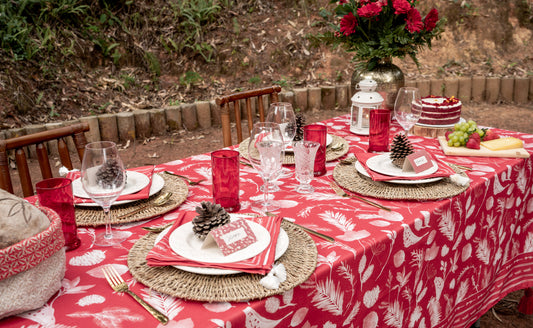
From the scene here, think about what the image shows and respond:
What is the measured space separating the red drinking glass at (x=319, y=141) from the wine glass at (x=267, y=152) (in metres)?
0.26

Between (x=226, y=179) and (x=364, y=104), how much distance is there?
914 millimetres

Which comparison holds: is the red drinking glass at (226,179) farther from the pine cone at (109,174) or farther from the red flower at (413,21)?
the red flower at (413,21)

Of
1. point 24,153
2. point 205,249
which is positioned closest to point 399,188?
A: point 205,249

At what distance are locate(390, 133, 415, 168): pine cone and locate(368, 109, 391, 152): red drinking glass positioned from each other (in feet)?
0.81

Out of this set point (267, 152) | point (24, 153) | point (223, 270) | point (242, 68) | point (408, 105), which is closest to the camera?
point (223, 270)

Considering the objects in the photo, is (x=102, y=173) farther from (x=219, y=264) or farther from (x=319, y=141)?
(x=319, y=141)

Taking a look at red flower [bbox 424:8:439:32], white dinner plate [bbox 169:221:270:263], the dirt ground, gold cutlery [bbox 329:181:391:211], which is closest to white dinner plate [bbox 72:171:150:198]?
white dinner plate [bbox 169:221:270:263]

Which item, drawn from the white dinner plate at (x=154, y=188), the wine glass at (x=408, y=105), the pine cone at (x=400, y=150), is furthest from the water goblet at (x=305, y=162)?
the wine glass at (x=408, y=105)

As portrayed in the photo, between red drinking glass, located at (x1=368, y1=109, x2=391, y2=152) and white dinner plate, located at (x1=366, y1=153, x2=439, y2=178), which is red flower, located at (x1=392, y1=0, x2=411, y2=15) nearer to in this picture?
red drinking glass, located at (x1=368, y1=109, x2=391, y2=152)

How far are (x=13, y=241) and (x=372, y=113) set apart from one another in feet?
4.02

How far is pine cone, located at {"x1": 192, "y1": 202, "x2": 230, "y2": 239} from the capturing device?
89cm

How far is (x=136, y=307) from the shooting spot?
2.49 ft

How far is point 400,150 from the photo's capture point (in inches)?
52.7

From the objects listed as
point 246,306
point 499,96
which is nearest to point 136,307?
point 246,306
